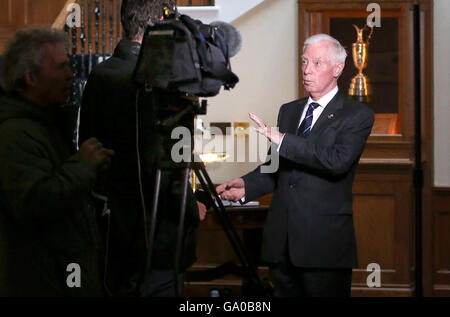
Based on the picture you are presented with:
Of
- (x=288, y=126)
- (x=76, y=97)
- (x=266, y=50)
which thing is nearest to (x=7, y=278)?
(x=288, y=126)

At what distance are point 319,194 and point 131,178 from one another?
0.75 metres

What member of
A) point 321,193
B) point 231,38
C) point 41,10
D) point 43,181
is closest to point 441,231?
point 321,193

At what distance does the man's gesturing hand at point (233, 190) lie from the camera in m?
2.51

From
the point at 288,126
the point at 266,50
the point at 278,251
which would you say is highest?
the point at 266,50

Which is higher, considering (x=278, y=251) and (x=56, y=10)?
(x=56, y=10)

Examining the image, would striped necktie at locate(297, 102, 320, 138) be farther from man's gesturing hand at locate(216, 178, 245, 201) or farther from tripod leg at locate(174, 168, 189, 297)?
tripod leg at locate(174, 168, 189, 297)

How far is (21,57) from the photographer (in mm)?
1823

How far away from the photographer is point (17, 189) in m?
1.67

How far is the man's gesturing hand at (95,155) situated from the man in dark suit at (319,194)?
0.71 meters

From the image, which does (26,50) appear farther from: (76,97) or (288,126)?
(76,97)

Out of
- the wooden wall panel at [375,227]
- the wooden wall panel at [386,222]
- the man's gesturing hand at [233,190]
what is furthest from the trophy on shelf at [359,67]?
the man's gesturing hand at [233,190]

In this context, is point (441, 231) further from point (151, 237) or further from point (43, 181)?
point (43, 181)
